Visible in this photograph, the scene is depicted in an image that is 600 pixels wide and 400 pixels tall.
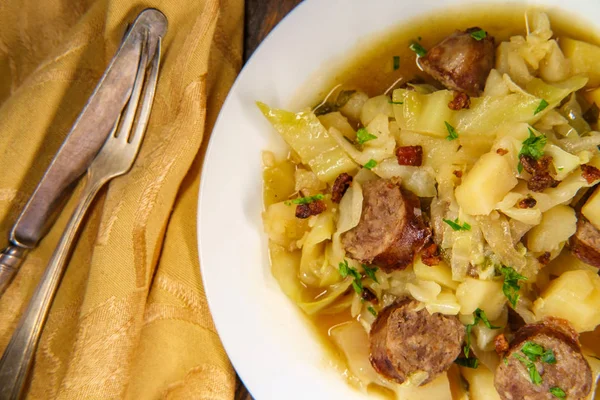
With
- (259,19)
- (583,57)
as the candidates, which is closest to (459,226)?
(583,57)

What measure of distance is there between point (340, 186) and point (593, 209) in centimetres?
132

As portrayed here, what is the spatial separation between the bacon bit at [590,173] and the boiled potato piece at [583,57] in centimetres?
61

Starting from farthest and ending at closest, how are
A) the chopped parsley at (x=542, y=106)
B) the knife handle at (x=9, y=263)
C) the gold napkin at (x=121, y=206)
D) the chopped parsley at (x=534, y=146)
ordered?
1. the knife handle at (x=9, y=263)
2. the gold napkin at (x=121, y=206)
3. the chopped parsley at (x=542, y=106)
4. the chopped parsley at (x=534, y=146)

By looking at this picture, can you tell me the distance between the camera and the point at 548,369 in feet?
9.05

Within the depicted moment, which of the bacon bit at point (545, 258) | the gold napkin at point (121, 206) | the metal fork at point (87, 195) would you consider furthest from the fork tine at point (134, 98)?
the bacon bit at point (545, 258)

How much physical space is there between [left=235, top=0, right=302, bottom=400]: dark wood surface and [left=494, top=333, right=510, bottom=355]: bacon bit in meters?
1.58

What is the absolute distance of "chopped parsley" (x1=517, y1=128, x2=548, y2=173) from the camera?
104 inches

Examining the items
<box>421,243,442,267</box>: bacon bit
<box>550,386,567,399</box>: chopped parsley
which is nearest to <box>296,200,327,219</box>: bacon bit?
<box>421,243,442,267</box>: bacon bit

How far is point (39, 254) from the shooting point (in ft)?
11.3

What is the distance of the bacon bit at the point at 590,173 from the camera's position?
269 cm

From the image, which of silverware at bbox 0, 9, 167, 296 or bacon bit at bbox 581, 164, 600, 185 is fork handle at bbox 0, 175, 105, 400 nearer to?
silverware at bbox 0, 9, 167, 296

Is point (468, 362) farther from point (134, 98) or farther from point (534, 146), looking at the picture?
point (134, 98)

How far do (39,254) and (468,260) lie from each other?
264cm

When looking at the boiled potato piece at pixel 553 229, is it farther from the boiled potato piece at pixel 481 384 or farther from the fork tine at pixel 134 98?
the fork tine at pixel 134 98
